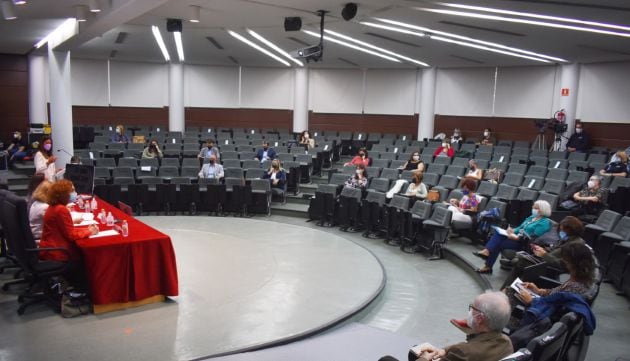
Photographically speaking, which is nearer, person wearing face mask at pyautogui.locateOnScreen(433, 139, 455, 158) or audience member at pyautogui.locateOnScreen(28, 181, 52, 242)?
audience member at pyautogui.locateOnScreen(28, 181, 52, 242)

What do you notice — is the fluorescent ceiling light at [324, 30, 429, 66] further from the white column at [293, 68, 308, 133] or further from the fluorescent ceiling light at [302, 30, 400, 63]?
the white column at [293, 68, 308, 133]

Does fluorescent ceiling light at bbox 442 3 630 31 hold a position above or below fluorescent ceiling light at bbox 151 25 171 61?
below

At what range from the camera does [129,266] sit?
523cm

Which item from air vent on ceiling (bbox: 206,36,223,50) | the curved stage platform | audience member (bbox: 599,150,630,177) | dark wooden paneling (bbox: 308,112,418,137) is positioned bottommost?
the curved stage platform

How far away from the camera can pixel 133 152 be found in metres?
13.9

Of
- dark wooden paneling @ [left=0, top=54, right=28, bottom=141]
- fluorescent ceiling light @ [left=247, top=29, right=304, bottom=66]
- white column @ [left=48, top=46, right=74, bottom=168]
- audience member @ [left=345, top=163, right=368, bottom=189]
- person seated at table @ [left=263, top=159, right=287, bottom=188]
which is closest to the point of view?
audience member @ [left=345, top=163, right=368, bottom=189]

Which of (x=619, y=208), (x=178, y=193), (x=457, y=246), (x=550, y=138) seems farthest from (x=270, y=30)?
(x=550, y=138)

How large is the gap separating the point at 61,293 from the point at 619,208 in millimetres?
8692

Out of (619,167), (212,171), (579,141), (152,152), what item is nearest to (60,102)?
(152,152)

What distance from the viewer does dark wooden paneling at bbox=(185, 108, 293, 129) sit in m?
20.1

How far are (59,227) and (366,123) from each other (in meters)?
15.6

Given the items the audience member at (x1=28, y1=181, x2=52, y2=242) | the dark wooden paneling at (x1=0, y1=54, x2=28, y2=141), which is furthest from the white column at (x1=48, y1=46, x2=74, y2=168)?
the audience member at (x1=28, y1=181, x2=52, y2=242)

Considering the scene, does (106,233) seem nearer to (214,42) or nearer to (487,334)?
(487,334)

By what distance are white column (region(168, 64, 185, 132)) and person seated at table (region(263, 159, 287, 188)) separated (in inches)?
313
